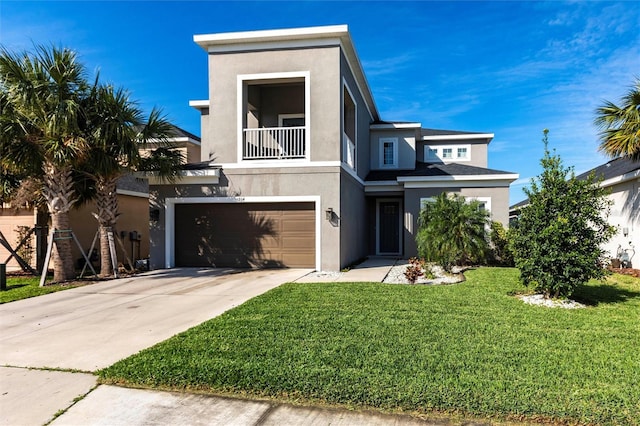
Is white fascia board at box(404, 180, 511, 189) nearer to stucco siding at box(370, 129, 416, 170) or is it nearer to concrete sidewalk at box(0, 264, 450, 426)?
stucco siding at box(370, 129, 416, 170)

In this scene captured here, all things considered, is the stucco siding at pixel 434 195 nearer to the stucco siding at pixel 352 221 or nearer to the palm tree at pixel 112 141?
the stucco siding at pixel 352 221

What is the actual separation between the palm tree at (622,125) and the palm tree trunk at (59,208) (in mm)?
14316

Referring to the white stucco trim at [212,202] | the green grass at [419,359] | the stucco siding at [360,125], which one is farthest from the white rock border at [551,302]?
the stucco siding at [360,125]

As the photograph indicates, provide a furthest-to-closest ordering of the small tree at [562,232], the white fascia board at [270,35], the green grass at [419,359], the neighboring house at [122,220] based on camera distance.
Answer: the neighboring house at [122,220] < the white fascia board at [270,35] < the small tree at [562,232] < the green grass at [419,359]

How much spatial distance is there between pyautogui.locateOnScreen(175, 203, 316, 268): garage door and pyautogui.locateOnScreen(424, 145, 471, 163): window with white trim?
1016cm

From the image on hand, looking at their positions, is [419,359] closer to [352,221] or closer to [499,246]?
[352,221]

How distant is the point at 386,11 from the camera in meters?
11.6

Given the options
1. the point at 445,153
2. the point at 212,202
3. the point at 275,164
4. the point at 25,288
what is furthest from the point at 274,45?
the point at 445,153

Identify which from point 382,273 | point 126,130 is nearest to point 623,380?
point 382,273

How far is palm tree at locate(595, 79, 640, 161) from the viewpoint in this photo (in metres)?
10.1

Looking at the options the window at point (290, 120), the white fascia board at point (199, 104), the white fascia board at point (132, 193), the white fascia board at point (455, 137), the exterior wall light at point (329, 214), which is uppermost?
the white fascia board at point (199, 104)

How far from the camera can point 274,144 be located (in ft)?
47.2

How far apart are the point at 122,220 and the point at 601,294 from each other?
50.7 feet

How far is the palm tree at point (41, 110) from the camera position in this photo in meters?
9.29
